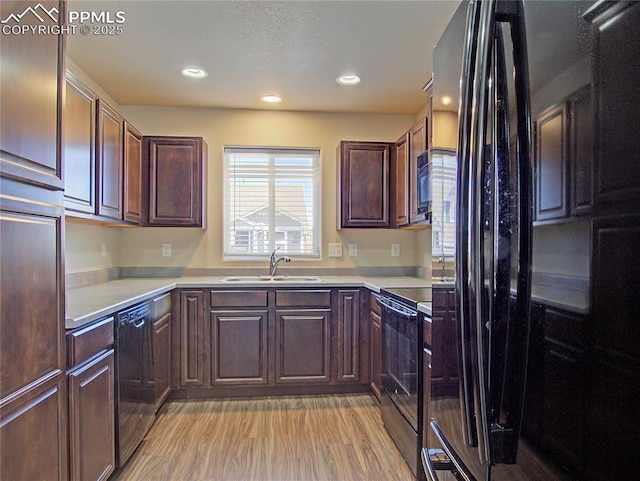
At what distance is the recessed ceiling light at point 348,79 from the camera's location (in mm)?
2801

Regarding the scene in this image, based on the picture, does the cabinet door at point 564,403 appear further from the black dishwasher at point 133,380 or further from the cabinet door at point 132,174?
the cabinet door at point 132,174

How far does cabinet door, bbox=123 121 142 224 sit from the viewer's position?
273 centimetres

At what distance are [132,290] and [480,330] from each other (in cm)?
226

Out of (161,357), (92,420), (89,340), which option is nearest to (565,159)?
(89,340)

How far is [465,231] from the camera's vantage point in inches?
34.7

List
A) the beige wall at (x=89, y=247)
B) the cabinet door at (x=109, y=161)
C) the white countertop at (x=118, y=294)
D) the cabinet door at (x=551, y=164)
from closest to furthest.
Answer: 1. the cabinet door at (x=551, y=164)
2. the white countertop at (x=118, y=294)
3. the cabinet door at (x=109, y=161)
4. the beige wall at (x=89, y=247)

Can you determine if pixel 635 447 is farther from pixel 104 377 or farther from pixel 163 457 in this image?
pixel 163 457

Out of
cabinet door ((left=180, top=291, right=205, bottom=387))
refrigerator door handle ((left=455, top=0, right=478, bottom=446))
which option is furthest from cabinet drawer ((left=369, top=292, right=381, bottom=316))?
refrigerator door handle ((left=455, top=0, right=478, bottom=446))

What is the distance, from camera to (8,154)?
3.70ft

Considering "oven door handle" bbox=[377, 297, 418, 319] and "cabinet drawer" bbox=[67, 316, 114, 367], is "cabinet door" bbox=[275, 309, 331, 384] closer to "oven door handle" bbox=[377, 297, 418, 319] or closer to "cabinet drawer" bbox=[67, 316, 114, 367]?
"oven door handle" bbox=[377, 297, 418, 319]

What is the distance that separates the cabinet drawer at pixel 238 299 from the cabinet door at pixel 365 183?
1015mm

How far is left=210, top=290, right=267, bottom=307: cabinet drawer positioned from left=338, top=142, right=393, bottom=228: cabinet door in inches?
40.0
